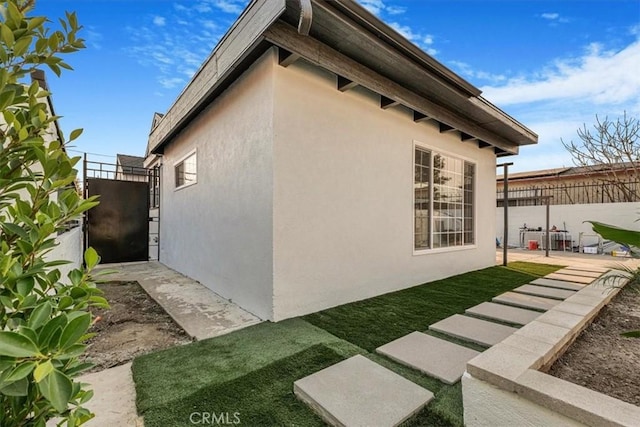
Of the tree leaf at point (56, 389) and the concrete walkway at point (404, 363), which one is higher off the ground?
the tree leaf at point (56, 389)

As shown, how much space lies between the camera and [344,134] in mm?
4359

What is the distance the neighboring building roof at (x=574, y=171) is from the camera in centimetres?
1139

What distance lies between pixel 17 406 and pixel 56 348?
1.27 feet

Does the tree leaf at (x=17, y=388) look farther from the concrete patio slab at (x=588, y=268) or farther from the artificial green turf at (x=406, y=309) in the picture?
the concrete patio slab at (x=588, y=268)

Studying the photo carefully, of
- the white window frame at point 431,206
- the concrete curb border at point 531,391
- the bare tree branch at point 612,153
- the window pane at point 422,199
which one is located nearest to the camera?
the concrete curb border at point 531,391

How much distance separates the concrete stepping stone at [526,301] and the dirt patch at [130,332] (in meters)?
4.52

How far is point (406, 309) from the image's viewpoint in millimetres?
4113

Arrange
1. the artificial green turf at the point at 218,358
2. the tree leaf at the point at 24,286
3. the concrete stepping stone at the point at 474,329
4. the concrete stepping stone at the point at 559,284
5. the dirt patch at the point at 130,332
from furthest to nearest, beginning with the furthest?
1. the concrete stepping stone at the point at 559,284
2. the concrete stepping stone at the point at 474,329
3. the dirt patch at the point at 130,332
4. the artificial green turf at the point at 218,358
5. the tree leaf at the point at 24,286

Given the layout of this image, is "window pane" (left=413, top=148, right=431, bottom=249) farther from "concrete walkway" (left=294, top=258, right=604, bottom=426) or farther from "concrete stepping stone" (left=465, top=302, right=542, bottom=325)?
"concrete walkway" (left=294, top=258, right=604, bottom=426)

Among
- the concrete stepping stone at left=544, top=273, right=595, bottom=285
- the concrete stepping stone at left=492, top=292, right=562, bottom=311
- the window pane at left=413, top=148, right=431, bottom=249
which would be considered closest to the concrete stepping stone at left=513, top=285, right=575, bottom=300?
the concrete stepping stone at left=492, top=292, right=562, bottom=311

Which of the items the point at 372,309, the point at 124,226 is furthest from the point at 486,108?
the point at 124,226

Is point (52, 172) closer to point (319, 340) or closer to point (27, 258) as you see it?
point (27, 258)

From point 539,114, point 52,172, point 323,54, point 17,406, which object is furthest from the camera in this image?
point 539,114

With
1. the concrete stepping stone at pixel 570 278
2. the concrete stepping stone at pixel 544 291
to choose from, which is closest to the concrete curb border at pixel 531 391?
the concrete stepping stone at pixel 544 291
